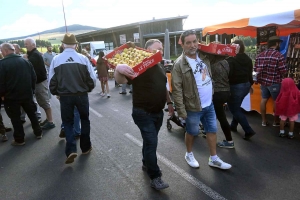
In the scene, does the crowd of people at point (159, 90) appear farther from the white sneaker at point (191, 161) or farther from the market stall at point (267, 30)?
the market stall at point (267, 30)

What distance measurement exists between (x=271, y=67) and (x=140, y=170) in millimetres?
3227

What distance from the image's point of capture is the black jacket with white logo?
12.4 ft

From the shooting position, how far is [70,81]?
3.81 m

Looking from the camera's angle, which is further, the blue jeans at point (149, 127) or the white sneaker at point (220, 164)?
the white sneaker at point (220, 164)

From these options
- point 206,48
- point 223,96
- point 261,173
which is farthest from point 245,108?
point 206,48

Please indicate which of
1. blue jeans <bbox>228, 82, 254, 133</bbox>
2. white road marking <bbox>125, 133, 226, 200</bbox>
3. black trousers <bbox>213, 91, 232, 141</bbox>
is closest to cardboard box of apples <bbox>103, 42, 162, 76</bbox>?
black trousers <bbox>213, 91, 232, 141</bbox>

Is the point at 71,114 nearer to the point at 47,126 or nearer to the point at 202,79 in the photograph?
the point at 202,79

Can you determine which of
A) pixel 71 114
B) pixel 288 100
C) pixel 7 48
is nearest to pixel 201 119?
pixel 71 114

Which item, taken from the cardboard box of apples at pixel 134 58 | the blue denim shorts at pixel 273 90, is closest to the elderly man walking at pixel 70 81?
the cardboard box of apples at pixel 134 58

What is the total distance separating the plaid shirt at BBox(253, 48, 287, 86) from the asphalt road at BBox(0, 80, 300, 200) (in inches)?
40.8

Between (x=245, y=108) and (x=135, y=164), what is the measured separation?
3648 millimetres

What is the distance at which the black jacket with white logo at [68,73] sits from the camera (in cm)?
378

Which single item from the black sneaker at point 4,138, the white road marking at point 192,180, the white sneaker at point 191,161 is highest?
the white sneaker at point 191,161

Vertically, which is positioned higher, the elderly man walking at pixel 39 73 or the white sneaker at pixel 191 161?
the elderly man walking at pixel 39 73
